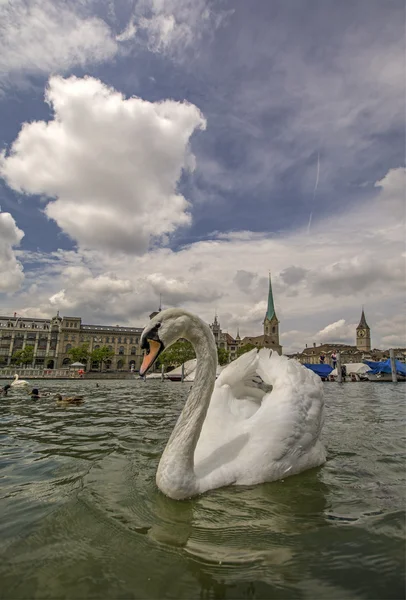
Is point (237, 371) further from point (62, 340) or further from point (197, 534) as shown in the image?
point (62, 340)

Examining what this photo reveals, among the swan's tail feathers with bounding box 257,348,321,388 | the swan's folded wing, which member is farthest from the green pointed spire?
the swan's folded wing

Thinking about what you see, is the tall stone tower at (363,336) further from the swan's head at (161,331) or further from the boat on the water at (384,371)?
the swan's head at (161,331)

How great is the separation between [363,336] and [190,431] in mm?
145590

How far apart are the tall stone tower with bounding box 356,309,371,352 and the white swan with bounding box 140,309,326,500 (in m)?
142

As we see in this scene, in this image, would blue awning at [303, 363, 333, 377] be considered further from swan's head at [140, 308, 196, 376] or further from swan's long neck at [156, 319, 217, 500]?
swan's head at [140, 308, 196, 376]

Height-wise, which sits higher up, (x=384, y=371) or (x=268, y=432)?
(x=384, y=371)

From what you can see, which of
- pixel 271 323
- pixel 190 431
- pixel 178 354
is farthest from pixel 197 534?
pixel 271 323

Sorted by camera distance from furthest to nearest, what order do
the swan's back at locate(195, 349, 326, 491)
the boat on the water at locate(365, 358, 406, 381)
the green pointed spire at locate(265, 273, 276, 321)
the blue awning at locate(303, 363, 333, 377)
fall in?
the green pointed spire at locate(265, 273, 276, 321), the boat on the water at locate(365, 358, 406, 381), the blue awning at locate(303, 363, 333, 377), the swan's back at locate(195, 349, 326, 491)

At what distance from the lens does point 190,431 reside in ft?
11.2

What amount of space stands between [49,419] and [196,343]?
7080mm

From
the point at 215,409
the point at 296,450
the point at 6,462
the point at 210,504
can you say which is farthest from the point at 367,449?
the point at 6,462

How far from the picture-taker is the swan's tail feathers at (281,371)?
4850 mm

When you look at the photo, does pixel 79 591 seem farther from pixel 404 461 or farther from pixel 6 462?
pixel 404 461

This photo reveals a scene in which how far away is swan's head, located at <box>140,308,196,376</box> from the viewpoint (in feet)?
11.2
